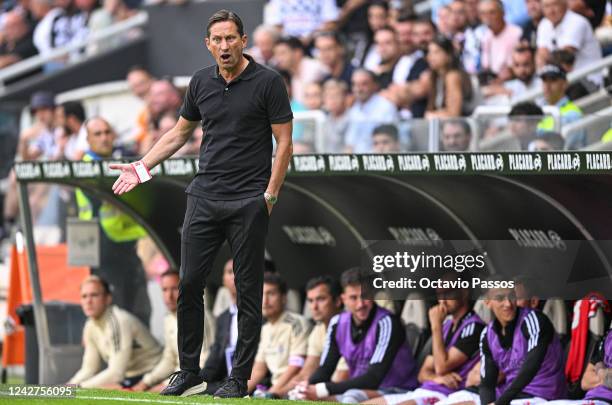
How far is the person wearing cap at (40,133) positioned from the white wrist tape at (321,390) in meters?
8.19

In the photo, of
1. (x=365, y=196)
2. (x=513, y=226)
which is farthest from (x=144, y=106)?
(x=513, y=226)

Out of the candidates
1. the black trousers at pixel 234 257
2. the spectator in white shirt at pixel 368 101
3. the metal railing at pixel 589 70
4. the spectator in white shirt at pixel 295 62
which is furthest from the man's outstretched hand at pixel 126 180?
the spectator in white shirt at pixel 295 62

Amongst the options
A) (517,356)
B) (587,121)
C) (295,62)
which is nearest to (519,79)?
(295,62)

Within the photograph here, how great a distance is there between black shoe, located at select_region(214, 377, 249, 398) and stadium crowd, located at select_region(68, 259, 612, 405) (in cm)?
24

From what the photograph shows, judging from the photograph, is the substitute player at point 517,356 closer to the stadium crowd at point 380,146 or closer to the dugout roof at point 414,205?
the stadium crowd at point 380,146

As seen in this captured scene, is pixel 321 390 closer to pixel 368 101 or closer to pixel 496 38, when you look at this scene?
pixel 368 101

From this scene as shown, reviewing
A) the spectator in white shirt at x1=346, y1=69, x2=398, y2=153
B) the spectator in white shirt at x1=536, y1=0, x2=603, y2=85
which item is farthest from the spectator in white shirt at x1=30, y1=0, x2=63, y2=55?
the spectator in white shirt at x1=536, y1=0, x2=603, y2=85

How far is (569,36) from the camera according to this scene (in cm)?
1203

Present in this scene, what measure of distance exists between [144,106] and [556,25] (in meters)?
6.41

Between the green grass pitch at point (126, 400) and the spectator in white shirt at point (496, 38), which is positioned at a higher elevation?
the spectator in white shirt at point (496, 38)

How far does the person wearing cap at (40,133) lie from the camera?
17.6m

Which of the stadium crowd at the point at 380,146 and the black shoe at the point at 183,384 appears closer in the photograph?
the black shoe at the point at 183,384

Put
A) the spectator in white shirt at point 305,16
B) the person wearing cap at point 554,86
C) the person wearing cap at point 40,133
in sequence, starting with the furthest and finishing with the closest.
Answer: the person wearing cap at point 40,133, the spectator in white shirt at point 305,16, the person wearing cap at point 554,86

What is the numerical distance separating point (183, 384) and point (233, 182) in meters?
1.13
